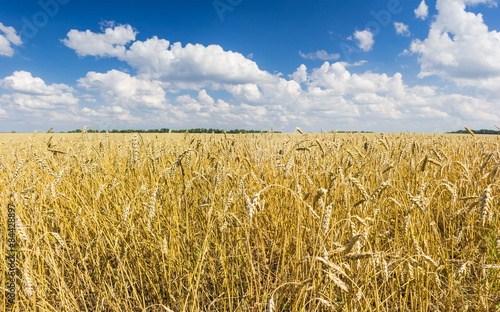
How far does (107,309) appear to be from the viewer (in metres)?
1.67

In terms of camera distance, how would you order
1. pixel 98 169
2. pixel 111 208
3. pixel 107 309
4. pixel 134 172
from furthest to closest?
pixel 134 172 → pixel 98 169 → pixel 111 208 → pixel 107 309

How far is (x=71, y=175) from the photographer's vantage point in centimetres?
310

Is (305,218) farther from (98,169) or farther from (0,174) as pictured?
(0,174)

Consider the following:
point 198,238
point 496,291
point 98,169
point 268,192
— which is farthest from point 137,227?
point 496,291

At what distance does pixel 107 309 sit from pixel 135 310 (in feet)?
0.57

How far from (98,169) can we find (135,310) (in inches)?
60.3

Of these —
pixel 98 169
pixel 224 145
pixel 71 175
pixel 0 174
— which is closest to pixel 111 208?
pixel 98 169

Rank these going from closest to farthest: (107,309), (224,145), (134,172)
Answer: (107,309)
(134,172)
(224,145)

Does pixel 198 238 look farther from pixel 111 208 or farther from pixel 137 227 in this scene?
pixel 111 208

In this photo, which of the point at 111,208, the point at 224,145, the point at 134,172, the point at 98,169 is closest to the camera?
the point at 111,208

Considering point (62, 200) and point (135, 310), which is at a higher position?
point (62, 200)

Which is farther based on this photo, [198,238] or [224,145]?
[224,145]

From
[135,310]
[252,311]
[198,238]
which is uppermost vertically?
[198,238]

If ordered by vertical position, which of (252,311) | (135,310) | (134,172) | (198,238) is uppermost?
(134,172)
